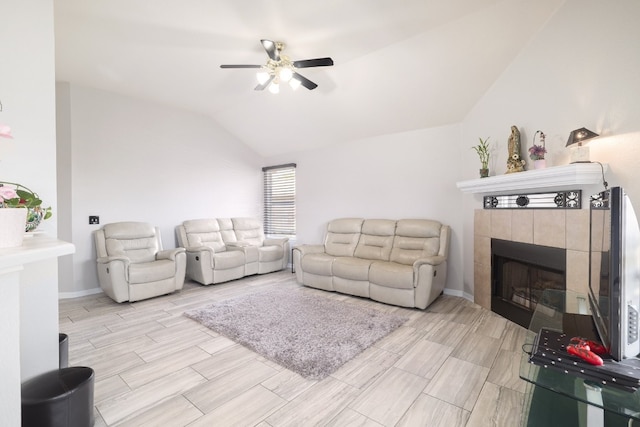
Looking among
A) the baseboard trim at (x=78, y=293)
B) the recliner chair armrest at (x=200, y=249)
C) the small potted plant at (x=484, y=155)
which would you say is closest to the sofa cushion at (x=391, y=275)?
the small potted plant at (x=484, y=155)

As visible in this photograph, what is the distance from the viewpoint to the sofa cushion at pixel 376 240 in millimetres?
4152

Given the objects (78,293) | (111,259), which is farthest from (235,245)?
(78,293)

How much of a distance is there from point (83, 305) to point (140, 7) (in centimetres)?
349

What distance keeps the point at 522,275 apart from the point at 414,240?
1301 mm

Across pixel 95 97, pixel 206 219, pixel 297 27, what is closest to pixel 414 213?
pixel 297 27

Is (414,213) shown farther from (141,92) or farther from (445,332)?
(141,92)

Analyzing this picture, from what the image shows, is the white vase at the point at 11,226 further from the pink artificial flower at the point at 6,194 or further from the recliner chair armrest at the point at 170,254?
the recliner chair armrest at the point at 170,254

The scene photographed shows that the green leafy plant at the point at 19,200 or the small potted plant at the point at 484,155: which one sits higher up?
the small potted plant at the point at 484,155

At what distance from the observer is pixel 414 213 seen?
4246 mm

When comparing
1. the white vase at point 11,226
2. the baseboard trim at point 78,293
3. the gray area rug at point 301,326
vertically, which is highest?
the white vase at point 11,226

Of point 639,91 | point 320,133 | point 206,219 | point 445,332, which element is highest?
point 320,133

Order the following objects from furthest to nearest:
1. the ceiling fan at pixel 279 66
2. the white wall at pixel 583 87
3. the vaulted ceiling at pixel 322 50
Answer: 1. the ceiling fan at pixel 279 66
2. the vaulted ceiling at pixel 322 50
3. the white wall at pixel 583 87

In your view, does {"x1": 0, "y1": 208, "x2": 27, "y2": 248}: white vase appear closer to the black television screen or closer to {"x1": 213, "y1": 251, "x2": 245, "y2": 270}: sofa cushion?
the black television screen

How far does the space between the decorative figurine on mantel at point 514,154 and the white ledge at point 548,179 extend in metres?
0.17
